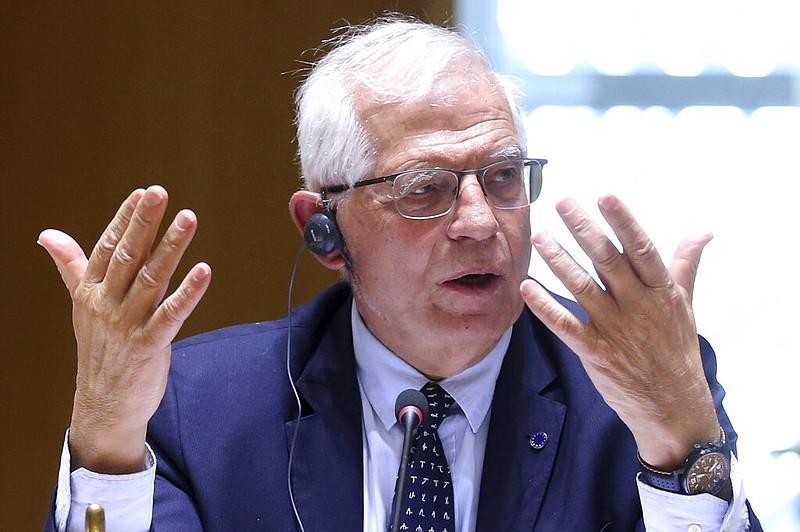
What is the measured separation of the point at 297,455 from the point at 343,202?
52 centimetres

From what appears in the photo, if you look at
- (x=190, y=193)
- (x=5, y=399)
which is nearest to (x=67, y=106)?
(x=190, y=193)

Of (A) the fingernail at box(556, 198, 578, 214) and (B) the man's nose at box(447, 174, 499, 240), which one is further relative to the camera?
(B) the man's nose at box(447, 174, 499, 240)

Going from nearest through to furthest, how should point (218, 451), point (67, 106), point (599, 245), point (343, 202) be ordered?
point (599, 245) → point (218, 451) → point (343, 202) → point (67, 106)

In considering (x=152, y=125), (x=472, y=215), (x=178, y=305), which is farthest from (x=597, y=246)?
(x=152, y=125)

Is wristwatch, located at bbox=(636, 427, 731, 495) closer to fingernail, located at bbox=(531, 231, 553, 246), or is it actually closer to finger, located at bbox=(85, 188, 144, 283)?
fingernail, located at bbox=(531, 231, 553, 246)

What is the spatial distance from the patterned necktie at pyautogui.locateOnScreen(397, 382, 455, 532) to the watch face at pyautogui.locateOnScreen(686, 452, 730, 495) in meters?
0.48

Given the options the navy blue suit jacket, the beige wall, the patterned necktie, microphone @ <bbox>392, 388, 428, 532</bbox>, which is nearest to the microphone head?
microphone @ <bbox>392, 388, 428, 532</bbox>

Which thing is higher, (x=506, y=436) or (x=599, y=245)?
(x=599, y=245)

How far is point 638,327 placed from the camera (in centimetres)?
173

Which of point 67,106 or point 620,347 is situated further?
point 67,106

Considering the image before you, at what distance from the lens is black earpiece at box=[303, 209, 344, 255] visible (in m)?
2.20

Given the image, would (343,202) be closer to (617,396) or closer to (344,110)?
(344,110)

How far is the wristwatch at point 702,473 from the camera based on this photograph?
1755 millimetres

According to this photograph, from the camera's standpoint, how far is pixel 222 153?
11.0ft
